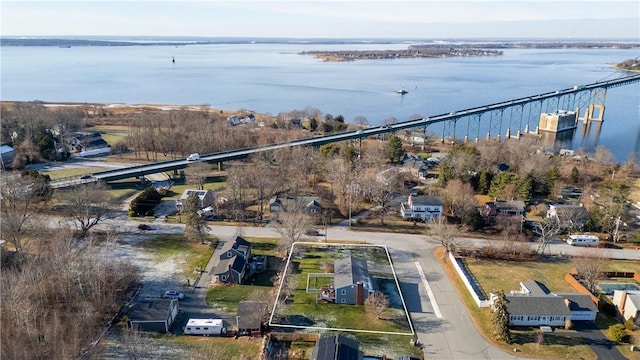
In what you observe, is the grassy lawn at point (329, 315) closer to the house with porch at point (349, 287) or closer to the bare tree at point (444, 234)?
the house with porch at point (349, 287)

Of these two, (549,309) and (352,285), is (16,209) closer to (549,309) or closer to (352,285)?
(352,285)

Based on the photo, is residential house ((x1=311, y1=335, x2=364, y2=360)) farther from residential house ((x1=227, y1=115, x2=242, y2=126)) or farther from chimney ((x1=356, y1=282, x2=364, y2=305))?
residential house ((x1=227, y1=115, x2=242, y2=126))

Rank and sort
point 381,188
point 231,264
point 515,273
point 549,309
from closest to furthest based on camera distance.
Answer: point 549,309
point 231,264
point 515,273
point 381,188

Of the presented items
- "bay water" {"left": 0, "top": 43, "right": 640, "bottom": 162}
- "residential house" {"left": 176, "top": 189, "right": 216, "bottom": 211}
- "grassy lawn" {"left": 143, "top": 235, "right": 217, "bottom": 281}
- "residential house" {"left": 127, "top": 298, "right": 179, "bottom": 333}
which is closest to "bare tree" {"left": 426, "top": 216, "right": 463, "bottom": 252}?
"grassy lawn" {"left": 143, "top": 235, "right": 217, "bottom": 281}

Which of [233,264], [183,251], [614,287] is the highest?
[233,264]

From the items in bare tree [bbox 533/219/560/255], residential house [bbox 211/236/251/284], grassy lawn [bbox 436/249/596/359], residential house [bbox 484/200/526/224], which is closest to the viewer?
grassy lawn [bbox 436/249/596/359]

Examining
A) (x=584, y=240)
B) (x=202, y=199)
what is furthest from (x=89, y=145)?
(x=584, y=240)

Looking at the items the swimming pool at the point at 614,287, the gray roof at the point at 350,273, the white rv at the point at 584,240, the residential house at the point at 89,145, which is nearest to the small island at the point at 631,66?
the white rv at the point at 584,240
